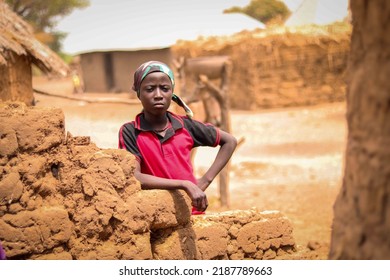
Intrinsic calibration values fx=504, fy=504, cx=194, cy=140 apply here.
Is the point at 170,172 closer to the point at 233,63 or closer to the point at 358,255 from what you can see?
the point at 358,255

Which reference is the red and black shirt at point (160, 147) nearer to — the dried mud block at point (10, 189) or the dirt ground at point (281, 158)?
the dried mud block at point (10, 189)

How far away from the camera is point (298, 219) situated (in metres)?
6.19

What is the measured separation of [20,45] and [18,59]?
0.84 feet

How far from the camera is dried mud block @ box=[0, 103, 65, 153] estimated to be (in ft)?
6.71

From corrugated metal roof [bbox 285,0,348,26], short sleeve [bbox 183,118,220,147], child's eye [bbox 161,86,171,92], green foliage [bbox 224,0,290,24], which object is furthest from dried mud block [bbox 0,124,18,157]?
→ corrugated metal roof [bbox 285,0,348,26]

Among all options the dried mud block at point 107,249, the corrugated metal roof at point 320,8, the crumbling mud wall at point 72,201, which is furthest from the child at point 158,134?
the corrugated metal roof at point 320,8

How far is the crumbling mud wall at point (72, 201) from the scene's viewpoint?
79.0 inches

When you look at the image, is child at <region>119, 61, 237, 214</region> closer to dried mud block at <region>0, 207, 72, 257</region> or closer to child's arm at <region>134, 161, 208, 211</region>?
child's arm at <region>134, 161, 208, 211</region>

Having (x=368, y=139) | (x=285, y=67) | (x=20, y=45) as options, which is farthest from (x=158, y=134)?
(x=285, y=67)

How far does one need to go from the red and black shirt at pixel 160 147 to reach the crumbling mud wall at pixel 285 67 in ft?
41.9

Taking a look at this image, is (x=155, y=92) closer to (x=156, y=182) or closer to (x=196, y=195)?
(x=156, y=182)

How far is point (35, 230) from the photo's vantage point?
201 centimetres

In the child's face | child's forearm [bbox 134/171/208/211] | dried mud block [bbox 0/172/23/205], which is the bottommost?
child's forearm [bbox 134/171/208/211]
